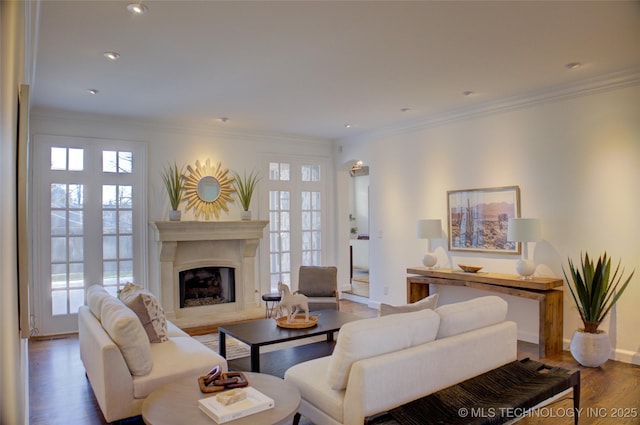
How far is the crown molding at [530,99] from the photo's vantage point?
418 centimetres

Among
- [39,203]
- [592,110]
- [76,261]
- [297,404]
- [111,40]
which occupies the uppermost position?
[111,40]

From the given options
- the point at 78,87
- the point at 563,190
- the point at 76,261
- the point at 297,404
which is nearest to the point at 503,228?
the point at 563,190

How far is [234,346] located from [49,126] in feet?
11.5

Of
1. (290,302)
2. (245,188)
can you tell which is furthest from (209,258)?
(290,302)

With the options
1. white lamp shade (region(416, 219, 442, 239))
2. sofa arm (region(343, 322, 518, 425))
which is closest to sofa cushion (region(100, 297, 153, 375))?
sofa arm (region(343, 322, 518, 425))

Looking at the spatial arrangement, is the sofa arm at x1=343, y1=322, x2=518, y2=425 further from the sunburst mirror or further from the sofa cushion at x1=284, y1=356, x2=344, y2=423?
the sunburst mirror

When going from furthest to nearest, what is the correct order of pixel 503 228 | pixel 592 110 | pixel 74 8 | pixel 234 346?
pixel 503 228, pixel 234 346, pixel 592 110, pixel 74 8

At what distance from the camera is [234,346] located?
478 cm

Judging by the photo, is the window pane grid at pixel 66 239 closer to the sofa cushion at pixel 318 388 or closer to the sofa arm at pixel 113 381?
the sofa arm at pixel 113 381

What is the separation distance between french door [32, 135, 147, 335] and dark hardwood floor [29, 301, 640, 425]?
0.86 m

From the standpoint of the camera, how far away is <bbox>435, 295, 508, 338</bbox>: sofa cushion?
9.00 feet

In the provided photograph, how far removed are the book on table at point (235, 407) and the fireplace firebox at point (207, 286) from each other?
4.16 meters

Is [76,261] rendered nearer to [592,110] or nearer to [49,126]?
[49,126]

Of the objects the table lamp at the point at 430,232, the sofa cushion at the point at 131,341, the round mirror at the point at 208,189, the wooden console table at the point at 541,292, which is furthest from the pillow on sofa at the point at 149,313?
the table lamp at the point at 430,232
